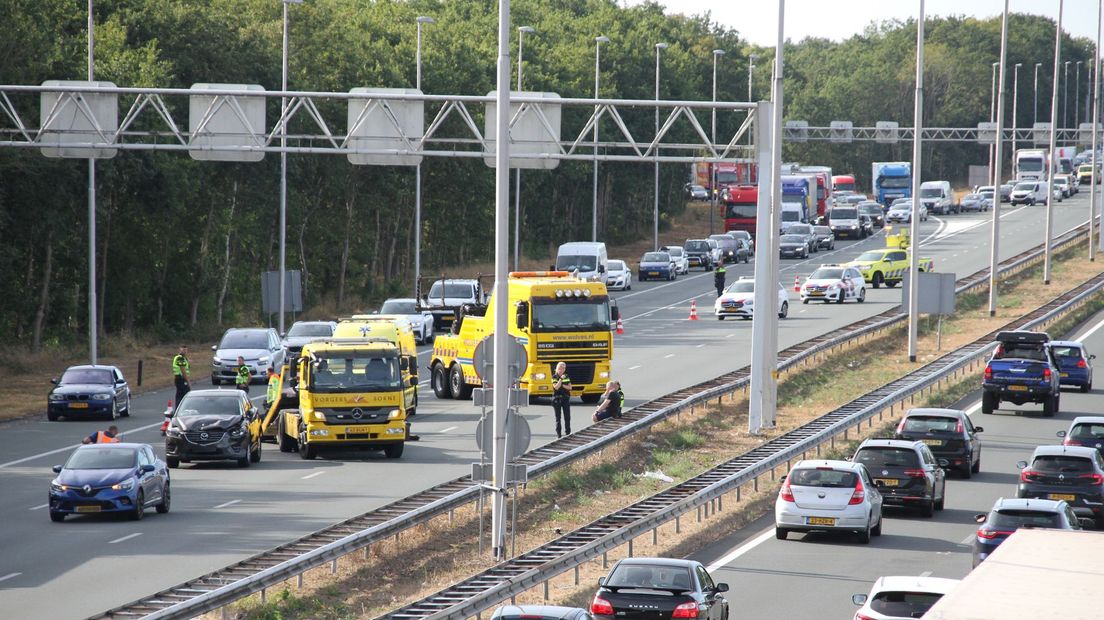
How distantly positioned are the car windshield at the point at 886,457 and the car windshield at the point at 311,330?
24501 mm

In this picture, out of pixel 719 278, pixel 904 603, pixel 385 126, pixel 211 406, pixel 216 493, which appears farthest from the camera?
pixel 719 278

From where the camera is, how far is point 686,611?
19.1 meters

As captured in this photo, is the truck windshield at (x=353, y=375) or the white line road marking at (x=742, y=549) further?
the truck windshield at (x=353, y=375)

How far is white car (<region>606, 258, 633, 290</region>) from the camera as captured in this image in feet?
258

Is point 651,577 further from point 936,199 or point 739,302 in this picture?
point 936,199

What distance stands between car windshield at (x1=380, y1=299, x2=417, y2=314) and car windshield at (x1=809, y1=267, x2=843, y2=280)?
19.9 m

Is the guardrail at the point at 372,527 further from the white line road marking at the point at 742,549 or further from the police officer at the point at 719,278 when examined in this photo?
the police officer at the point at 719,278

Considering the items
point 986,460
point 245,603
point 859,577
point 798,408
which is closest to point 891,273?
point 798,408

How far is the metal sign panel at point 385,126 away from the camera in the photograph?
39625 mm

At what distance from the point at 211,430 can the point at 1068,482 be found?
16740mm

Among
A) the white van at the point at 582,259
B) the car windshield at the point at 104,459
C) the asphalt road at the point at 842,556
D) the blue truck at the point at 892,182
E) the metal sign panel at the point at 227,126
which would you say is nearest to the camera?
the asphalt road at the point at 842,556

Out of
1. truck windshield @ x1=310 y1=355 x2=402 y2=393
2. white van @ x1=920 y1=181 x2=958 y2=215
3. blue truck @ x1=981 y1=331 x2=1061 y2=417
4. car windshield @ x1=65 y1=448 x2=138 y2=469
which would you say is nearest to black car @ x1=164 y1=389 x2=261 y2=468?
truck windshield @ x1=310 y1=355 x2=402 y2=393

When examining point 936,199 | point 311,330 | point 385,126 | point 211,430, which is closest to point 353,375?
point 211,430

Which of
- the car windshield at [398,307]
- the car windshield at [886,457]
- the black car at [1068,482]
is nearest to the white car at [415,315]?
the car windshield at [398,307]
